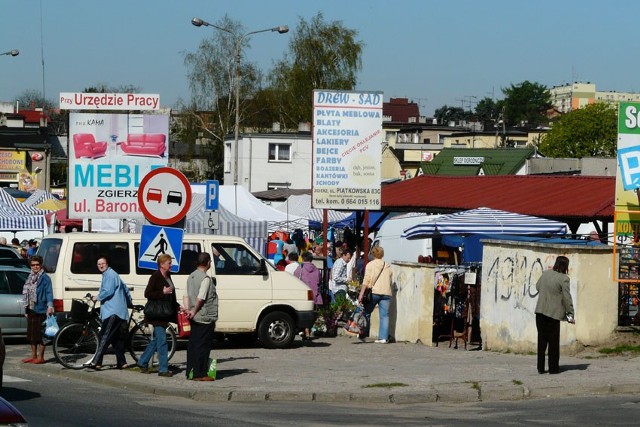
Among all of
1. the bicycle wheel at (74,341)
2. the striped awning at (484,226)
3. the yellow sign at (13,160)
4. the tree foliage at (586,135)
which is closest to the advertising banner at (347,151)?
the striped awning at (484,226)

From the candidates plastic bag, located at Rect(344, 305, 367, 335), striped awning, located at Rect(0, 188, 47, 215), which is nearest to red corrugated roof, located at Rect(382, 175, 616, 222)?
plastic bag, located at Rect(344, 305, 367, 335)

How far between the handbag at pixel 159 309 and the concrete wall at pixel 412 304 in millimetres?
6133

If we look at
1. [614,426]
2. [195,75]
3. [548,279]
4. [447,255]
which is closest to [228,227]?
[447,255]

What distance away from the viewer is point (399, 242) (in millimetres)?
38688

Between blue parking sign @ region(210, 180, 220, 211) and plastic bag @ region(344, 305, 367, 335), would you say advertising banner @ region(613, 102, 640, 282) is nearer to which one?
plastic bag @ region(344, 305, 367, 335)

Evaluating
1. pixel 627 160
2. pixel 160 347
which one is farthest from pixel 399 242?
pixel 160 347

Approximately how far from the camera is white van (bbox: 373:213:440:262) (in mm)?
36625

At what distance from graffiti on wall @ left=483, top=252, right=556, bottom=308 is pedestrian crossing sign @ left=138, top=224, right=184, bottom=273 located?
5.87m

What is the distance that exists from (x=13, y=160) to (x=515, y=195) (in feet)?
237

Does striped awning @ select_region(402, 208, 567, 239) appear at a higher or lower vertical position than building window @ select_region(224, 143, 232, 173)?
lower

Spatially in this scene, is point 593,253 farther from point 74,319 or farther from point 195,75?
point 195,75

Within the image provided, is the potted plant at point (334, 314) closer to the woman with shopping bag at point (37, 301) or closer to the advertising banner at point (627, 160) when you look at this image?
the advertising banner at point (627, 160)

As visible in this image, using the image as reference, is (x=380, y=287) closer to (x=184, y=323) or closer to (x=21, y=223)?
(x=184, y=323)

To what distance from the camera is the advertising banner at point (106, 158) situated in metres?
22.9
